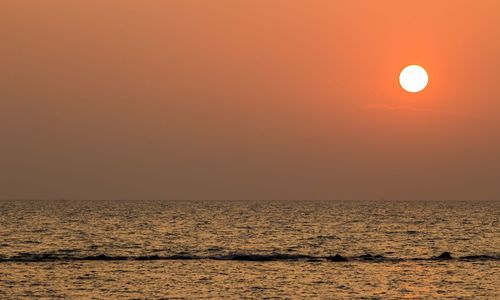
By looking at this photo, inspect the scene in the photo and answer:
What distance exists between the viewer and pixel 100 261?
85562 mm

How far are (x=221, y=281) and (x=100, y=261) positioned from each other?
21.1m

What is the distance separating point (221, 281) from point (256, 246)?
40086 millimetres

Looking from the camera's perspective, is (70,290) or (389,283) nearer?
(70,290)

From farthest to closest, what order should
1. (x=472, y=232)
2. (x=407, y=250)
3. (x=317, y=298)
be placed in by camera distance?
(x=472, y=232), (x=407, y=250), (x=317, y=298)

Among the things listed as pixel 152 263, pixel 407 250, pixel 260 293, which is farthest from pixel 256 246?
pixel 260 293

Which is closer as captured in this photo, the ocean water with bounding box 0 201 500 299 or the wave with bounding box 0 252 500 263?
the ocean water with bounding box 0 201 500 299

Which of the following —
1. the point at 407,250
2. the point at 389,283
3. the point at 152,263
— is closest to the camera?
the point at 389,283

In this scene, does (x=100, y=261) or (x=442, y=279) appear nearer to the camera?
(x=442, y=279)

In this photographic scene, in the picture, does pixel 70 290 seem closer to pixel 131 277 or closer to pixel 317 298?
pixel 131 277

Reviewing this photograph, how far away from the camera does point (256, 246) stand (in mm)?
108375

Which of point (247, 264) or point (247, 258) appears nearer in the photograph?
point (247, 264)

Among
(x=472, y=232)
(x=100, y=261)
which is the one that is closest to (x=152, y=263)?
(x=100, y=261)

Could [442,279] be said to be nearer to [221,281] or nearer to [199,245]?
[221,281]

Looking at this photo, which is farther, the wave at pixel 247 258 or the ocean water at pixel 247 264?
the wave at pixel 247 258
